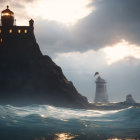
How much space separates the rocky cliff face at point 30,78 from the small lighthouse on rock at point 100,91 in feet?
186

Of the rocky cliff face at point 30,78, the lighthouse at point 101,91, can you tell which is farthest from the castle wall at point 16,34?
the lighthouse at point 101,91

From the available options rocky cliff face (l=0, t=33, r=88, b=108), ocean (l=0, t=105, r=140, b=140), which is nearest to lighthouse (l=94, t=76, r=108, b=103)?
rocky cliff face (l=0, t=33, r=88, b=108)

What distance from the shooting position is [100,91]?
Result: 130000 millimetres

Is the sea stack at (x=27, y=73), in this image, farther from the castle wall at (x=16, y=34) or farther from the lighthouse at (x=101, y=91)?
the lighthouse at (x=101, y=91)

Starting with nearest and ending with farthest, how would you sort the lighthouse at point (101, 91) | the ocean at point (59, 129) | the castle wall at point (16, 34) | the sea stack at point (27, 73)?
the ocean at point (59, 129), the sea stack at point (27, 73), the castle wall at point (16, 34), the lighthouse at point (101, 91)

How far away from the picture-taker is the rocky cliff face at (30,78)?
64.6 m

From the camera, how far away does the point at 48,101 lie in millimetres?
64188

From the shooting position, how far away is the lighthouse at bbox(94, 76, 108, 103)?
128m

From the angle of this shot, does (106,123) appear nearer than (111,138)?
No

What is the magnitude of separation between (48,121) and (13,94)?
35444mm

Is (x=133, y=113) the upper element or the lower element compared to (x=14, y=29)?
lower

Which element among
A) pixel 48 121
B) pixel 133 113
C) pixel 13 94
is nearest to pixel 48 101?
pixel 13 94

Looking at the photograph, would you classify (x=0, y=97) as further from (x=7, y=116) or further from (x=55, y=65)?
(x=7, y=116)

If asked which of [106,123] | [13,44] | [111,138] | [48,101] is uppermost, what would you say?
[13,44]
